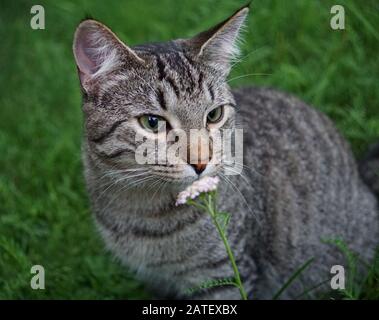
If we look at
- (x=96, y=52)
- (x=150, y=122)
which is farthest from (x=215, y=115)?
(x=96, y=52)

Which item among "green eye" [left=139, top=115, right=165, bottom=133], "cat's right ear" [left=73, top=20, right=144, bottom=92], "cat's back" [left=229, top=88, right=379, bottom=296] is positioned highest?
"cat's right ear" [left=73, top=20, right=144, bottom=92]

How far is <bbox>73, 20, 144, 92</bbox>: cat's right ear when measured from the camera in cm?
255

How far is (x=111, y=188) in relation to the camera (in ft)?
9.50

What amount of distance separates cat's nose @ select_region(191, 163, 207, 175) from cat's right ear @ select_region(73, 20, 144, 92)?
533 mm

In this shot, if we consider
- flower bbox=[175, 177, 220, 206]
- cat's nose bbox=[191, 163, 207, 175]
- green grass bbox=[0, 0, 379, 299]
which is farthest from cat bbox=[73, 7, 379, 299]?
green grass bbox=[0, 0, 379, 299]

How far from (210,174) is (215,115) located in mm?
320

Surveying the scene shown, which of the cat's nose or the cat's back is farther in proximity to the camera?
the cat's back

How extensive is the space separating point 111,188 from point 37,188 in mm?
1435

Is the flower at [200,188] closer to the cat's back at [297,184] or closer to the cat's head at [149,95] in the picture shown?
the cat's head at [149,95]

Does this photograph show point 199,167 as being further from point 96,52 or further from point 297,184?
point 297,184

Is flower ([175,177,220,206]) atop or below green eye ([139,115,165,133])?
below

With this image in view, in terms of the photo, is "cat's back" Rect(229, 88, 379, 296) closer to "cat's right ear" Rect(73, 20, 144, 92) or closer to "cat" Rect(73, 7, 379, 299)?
"cat" Rect(73, 7, 379, 299)

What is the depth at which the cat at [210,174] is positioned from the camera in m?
2.61
